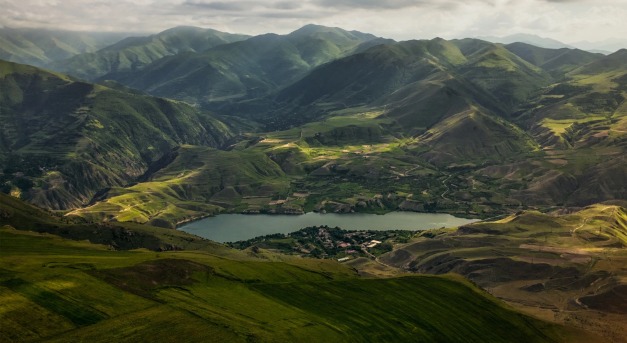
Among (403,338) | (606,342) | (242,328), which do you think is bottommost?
(606,342)

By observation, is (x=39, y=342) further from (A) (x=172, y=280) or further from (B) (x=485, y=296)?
(B) (x=485, y=296)

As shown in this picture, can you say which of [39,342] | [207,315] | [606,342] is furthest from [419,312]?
[39,342]

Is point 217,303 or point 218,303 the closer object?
point 217,303

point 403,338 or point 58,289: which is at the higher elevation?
point 58,289

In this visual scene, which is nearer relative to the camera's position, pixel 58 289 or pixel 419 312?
pixel 58 289

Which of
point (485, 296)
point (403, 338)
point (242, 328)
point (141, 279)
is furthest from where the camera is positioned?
point (485, 296)
